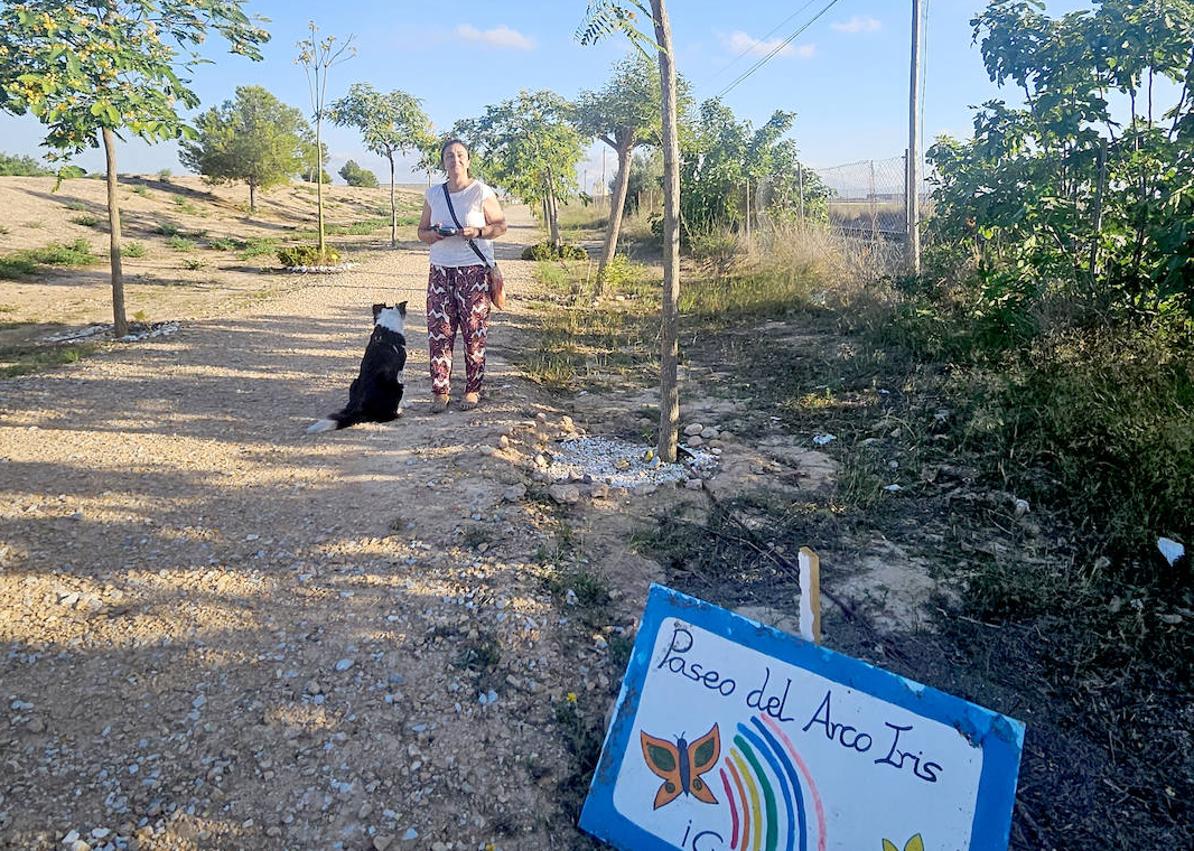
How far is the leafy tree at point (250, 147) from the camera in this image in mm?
25234

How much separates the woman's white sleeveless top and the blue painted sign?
320 cm

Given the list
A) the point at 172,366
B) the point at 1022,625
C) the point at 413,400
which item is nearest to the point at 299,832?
the point at 1022,625

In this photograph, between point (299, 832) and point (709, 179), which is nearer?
point (299, 832)

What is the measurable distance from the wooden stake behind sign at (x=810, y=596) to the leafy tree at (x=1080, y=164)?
3.17 m

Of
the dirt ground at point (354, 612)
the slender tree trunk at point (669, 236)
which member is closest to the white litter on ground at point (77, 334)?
the dirt ground at point (354, 612)

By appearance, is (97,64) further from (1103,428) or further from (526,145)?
(526,145)

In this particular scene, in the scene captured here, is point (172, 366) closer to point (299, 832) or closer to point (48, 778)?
point (48, 778)

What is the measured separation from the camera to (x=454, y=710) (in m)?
2.23

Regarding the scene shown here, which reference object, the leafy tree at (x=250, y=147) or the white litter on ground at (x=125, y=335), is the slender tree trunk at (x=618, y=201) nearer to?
the white litter on ground at (x=125, y=335)

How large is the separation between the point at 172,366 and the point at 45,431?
1.71m

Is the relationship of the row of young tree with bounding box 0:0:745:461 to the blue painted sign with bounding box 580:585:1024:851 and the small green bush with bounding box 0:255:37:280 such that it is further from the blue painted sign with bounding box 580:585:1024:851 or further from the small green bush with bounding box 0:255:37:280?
the small green bush with bounding box 0:255:37:280

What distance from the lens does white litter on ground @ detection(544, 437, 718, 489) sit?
389cm

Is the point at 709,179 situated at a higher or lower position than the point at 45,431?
higher

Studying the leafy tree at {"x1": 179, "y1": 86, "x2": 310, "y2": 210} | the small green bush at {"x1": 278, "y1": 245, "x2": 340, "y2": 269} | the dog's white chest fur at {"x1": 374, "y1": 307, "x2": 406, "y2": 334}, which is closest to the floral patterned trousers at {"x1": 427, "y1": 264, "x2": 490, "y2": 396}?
the dog's white chest fur at {"x1": 374, "y1": 307, "x2": 406, "y2": 334}
